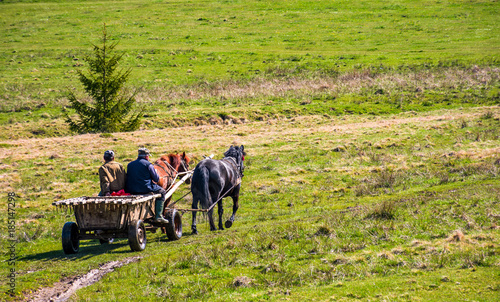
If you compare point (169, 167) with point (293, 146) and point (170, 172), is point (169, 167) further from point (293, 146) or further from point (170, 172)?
point (293, 146)

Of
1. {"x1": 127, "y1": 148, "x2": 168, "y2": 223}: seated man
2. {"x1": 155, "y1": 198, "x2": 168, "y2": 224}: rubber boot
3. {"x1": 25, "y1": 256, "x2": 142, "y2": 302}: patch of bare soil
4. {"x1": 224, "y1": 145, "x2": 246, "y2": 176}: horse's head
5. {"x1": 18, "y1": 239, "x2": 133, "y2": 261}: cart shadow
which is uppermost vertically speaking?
{"x1": 127, "y1": 148, "x2": 168, "y2": 223}: seated man

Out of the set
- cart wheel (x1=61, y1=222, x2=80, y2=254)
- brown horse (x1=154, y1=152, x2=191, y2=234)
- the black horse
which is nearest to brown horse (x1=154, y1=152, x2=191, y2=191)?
brown horse (x1=154, y1=152, x2=191, y2=234)

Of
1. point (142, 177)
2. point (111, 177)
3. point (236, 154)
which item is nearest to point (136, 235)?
point (142, 177)

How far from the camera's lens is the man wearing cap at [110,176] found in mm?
14445

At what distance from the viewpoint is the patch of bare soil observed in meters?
10.7

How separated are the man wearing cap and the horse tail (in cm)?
266

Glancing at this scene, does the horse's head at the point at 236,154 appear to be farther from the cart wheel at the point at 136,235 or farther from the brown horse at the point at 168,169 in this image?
the cart wheel at the point at 136,235

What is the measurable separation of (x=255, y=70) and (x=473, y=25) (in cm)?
4470

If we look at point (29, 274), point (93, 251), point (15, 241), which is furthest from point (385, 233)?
point (15, 241)

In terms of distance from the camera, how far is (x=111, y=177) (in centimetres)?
1463

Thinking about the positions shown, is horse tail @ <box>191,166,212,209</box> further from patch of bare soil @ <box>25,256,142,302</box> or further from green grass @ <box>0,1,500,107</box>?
green grass @ <box>0,1,500,107</box>

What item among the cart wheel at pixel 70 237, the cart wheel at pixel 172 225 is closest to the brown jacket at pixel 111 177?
the cart wheel at pixel 70 237

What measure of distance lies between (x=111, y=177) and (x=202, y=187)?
10.8 feet

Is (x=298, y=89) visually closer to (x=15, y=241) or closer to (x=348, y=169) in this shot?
(x=348, y=169)
